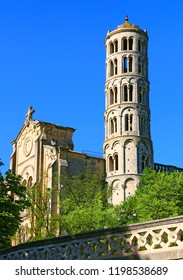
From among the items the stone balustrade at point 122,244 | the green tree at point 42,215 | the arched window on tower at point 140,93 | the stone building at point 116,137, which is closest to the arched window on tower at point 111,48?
the stone building at point 116,137

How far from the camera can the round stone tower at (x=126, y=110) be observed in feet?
201

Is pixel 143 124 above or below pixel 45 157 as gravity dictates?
above

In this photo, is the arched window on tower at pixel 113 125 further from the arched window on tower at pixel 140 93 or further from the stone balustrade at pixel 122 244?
the stone balustrade at pixel 122 244

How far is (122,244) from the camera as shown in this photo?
16516 mm

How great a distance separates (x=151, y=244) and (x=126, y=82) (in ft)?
162

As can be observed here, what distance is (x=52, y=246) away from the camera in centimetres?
1777

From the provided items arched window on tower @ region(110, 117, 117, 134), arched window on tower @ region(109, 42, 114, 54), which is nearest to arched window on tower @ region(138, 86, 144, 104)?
arched window on tower @ region(110, 117, 117, 134)

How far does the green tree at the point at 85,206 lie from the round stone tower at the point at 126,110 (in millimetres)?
2205

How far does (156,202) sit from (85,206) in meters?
6.19

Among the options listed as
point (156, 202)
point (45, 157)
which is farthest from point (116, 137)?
point (156, 202)

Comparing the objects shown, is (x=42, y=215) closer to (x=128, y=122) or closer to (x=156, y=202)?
(x=156, y=202)

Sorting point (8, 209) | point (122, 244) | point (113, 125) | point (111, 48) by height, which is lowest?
point (122, 244)

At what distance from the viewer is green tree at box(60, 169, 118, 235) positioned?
145ft
